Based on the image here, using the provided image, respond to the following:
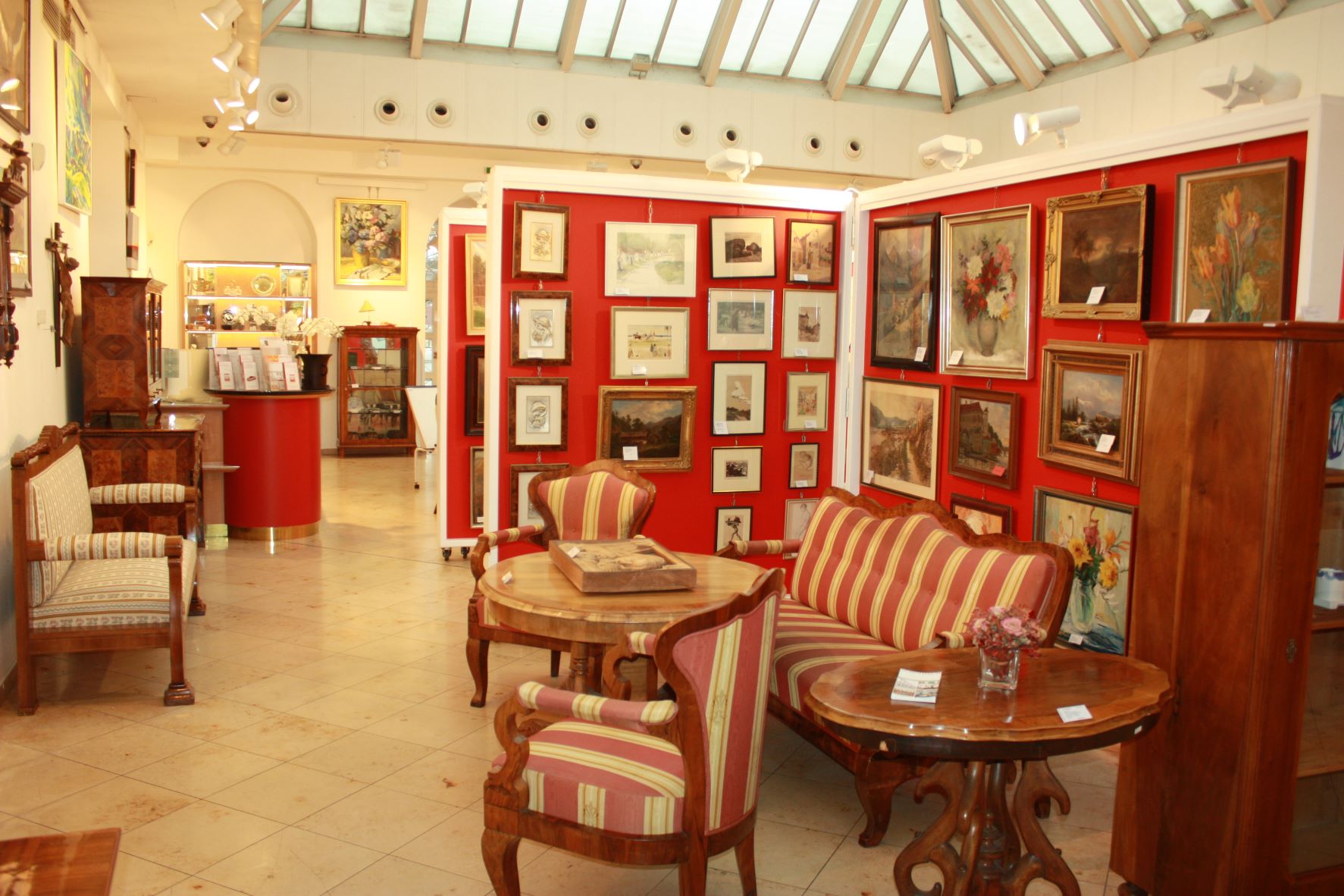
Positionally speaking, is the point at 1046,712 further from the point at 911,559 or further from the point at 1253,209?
the point at 1253,209

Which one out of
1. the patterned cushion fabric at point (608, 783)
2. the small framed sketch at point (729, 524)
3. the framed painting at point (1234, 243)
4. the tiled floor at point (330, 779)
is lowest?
the tiled floor at point (330, 779)

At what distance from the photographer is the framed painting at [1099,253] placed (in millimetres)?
4727

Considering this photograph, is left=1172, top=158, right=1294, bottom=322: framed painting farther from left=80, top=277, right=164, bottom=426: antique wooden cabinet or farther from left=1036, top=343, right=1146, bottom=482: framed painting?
left=80, top=277, right=164, bottom=426: antique wooden cabinet

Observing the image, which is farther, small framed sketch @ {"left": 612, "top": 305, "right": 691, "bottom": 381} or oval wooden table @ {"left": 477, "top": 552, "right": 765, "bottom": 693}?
small framed sketch @ {"left": 612, "top": 305, "right": 691, "bottom": 381}

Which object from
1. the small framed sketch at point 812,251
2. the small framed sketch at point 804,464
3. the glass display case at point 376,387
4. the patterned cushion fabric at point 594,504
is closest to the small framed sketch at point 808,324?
the small framed sketch at point 812,251

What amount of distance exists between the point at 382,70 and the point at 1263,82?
415 inches

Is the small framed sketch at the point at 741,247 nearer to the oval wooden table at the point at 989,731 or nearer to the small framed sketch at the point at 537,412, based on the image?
the small framed sketch at the point at 537,412

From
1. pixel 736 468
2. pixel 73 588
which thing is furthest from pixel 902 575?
pixel 73 588

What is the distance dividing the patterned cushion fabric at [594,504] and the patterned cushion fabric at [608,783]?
2.62 metres

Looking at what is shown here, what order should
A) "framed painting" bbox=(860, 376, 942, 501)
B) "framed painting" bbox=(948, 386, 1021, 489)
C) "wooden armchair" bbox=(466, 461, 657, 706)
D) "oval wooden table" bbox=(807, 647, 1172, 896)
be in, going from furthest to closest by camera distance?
"framed painting" bbox=(860, 376, 942, 501) < "wooden armchair" bbox=(466, 461, 657, 706) < "framed painting" bbox=(948, 386, 1021, 489) < "oval wooden table" bbox=(807, 647, 1172, 896)

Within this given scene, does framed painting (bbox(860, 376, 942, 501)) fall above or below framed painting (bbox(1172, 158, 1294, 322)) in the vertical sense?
below

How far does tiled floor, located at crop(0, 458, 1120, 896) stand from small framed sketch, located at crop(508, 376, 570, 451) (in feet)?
4.30

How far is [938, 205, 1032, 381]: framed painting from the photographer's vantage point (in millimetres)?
5488

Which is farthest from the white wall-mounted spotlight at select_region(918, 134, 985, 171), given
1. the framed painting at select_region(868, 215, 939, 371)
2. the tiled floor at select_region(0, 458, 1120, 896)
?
the tiled floor at select_region(0, 458, 1120, 896)
